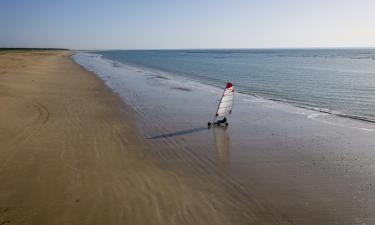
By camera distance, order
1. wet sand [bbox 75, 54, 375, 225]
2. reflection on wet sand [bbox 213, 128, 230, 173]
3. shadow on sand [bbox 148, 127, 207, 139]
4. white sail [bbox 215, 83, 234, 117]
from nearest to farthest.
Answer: wet sand [bbox 75, 54, 375, 225], reflection on wet sand [bbox 213, 128, 230, 173], shadow on sand [bbox 148, 127, 207, 139], white sail [bbox 215, 83, 234, 117]

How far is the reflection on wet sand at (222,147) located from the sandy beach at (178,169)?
0.14 ft

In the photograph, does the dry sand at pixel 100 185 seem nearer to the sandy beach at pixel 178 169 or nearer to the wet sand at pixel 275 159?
the sandy beach at pixel 178 169

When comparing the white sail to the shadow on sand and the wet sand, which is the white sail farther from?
the shadow on sand

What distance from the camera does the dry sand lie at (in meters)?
8.95

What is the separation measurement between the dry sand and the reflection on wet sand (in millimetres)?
1283

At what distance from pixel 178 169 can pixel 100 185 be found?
9.73ft

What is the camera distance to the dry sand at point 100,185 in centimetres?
895

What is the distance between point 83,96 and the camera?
95.3ft

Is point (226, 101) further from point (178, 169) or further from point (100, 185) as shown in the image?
point (100, 185)

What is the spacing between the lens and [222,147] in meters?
15.5

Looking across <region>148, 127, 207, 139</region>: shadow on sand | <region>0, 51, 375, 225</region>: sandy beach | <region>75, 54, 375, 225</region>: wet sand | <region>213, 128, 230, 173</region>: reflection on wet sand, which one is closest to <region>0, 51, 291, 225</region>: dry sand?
<region>0, 51, 375, 225</region>: sandy beach

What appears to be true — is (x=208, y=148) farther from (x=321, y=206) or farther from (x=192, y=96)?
(x=192, y=96)

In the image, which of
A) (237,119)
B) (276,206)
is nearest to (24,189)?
(276,206)

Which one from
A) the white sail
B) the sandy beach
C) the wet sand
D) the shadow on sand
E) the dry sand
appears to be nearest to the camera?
the dry sand
